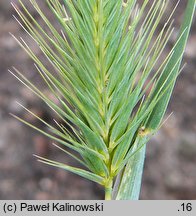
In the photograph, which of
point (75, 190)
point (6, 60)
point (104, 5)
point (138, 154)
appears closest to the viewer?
point (104, 5)

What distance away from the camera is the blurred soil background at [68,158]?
2664 millimetres

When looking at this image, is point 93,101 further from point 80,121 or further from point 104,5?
point 104,5

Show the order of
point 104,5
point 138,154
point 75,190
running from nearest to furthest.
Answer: point 104,5 → point 138,154 → point 75,190

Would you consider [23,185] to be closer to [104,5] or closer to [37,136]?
[37,136]

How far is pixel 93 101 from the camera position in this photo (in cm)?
77

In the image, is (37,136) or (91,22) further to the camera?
(37,136)

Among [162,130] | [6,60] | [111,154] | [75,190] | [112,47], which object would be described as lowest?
[111,154]

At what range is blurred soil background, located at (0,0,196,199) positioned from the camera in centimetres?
266

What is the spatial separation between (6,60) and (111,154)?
2.45m

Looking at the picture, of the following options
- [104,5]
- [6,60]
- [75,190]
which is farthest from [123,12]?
[6,60]

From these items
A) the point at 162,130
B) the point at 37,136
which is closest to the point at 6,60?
the point at 37,136

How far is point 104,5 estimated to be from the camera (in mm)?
713

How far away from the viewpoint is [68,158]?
281 cm

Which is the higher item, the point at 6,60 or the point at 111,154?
the point at 6,60
